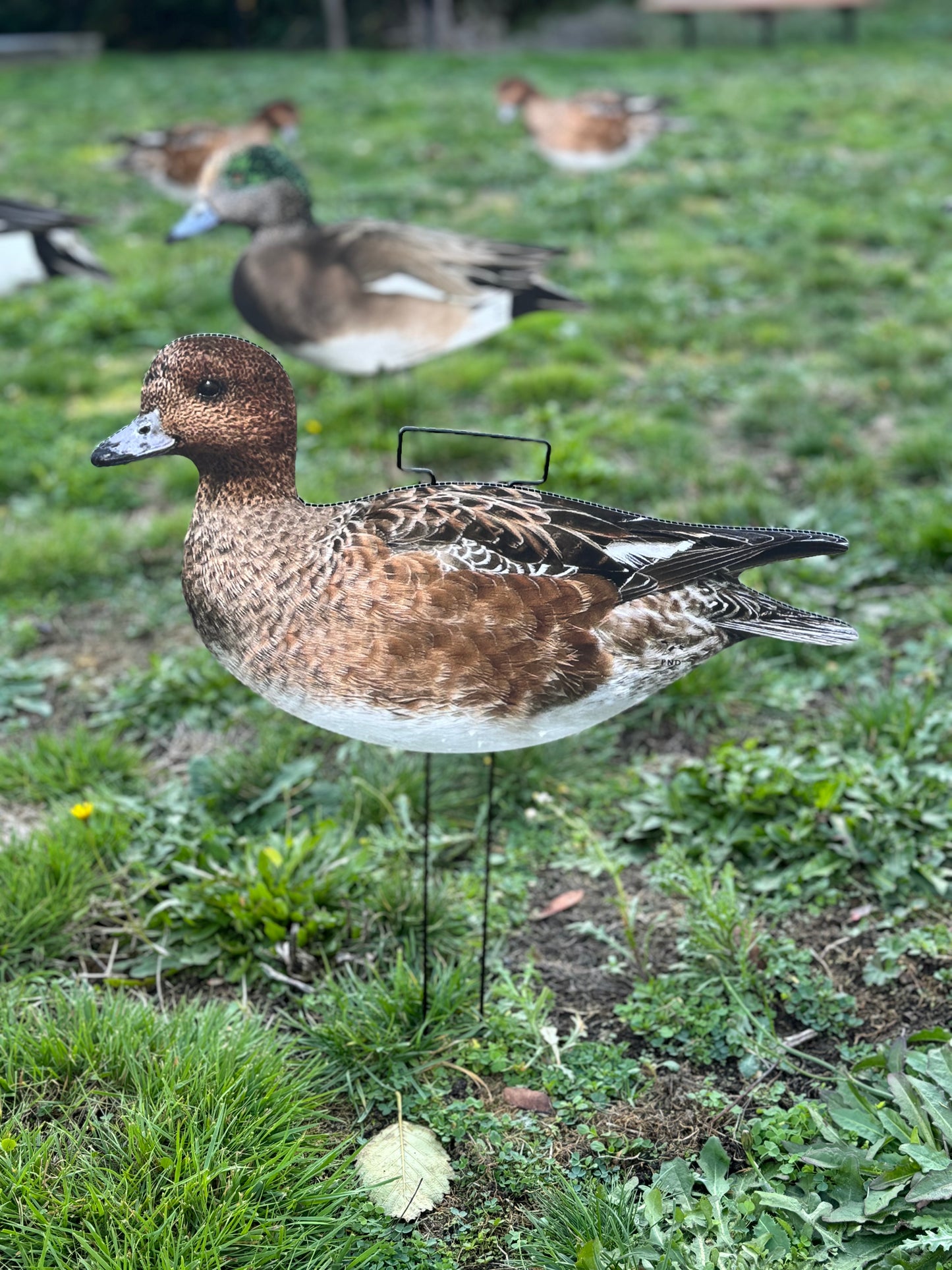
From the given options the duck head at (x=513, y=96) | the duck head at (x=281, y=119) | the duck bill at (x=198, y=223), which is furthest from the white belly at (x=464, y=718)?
the duck head at (x=281, y=119)

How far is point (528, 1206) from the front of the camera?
83.9 inches

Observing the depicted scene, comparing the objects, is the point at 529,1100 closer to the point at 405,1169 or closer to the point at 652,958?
the point at 405,1169

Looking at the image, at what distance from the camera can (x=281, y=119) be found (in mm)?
8922

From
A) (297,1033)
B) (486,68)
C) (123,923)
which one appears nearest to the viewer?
(297,1033)

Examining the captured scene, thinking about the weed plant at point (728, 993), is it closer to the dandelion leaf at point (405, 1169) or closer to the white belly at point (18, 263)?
the dandelion leaf at point (405, 1169)

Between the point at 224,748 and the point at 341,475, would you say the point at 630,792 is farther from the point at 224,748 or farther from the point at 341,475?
the point at 341,475

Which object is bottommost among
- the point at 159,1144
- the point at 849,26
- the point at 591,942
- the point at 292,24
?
the point at 591,942

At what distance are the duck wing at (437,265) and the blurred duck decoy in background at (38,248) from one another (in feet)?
5.78

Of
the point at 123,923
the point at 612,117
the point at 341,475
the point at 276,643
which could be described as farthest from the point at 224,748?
the point at 612,117

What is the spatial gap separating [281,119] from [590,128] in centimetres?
260

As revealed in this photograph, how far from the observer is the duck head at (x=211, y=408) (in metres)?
2.12

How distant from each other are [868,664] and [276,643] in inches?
88.3

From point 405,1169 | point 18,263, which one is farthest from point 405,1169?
point 18,263

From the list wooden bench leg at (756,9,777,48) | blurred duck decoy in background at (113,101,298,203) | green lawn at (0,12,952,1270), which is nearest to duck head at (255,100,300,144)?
blurred duck decoy in background at (113,101,298,203)
